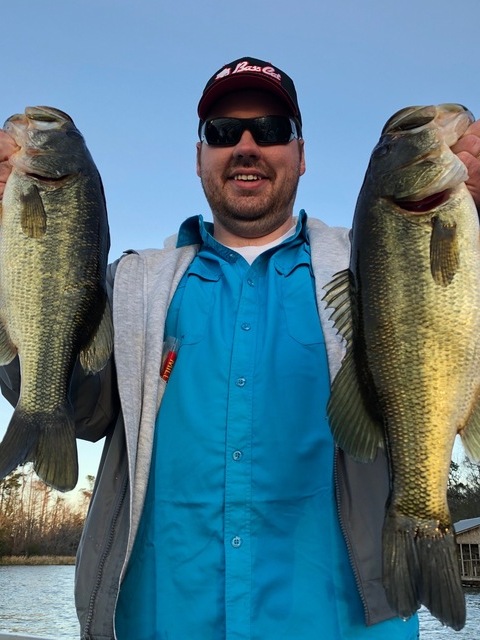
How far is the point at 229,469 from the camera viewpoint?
8.69ft

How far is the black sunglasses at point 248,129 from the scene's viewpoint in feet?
11.8

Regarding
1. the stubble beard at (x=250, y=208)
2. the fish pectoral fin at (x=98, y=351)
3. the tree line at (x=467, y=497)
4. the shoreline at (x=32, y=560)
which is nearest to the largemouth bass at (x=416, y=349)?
the fish pectoral fin at (x=98, y=351)

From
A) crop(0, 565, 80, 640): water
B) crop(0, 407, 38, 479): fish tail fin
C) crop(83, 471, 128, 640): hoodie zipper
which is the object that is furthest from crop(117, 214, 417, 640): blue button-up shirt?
crop(0, 565, 80, 640): water

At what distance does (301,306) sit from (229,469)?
84cm

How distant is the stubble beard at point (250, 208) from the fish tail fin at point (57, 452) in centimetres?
154

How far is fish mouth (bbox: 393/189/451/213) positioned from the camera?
2383mm

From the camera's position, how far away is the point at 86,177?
8.78 ft

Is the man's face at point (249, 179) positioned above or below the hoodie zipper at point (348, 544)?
above

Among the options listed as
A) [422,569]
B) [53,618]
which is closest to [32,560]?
[53,618]

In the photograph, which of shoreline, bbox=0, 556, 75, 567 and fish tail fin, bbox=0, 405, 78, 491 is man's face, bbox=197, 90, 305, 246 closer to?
fish tail fin, bbox=0, 405, 78, 491

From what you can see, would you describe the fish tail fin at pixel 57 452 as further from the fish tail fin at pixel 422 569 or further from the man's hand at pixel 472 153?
the man's hand at pixel 472 153

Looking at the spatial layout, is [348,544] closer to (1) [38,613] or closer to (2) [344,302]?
(2) [344,302]

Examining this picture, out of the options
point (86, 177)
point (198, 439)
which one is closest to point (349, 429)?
point (198, 439)

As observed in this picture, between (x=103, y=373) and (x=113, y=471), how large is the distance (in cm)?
44
